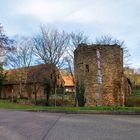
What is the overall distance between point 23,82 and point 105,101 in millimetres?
35053

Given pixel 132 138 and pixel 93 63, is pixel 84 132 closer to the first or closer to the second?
pixel 132 138

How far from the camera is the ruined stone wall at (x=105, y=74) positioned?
113ft

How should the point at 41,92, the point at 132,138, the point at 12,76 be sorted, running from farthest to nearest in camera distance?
the point at 12,76 → the point at 41,92 → the point at 132,138

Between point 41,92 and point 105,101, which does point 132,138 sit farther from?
point 41,92

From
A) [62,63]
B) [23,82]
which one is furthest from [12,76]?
[62,63]

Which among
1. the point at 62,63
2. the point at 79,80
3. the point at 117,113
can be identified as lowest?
the point at 117,113

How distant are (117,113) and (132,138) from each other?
998 centimetres

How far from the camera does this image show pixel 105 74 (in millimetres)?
34375

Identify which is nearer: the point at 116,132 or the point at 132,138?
the point at 132,138

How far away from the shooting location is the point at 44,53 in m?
58.1

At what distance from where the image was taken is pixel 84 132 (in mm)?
11008

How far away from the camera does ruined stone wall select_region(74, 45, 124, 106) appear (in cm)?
3434

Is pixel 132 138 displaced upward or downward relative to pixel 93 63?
downward

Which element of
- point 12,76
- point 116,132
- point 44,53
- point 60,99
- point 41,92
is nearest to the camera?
point 116,132
